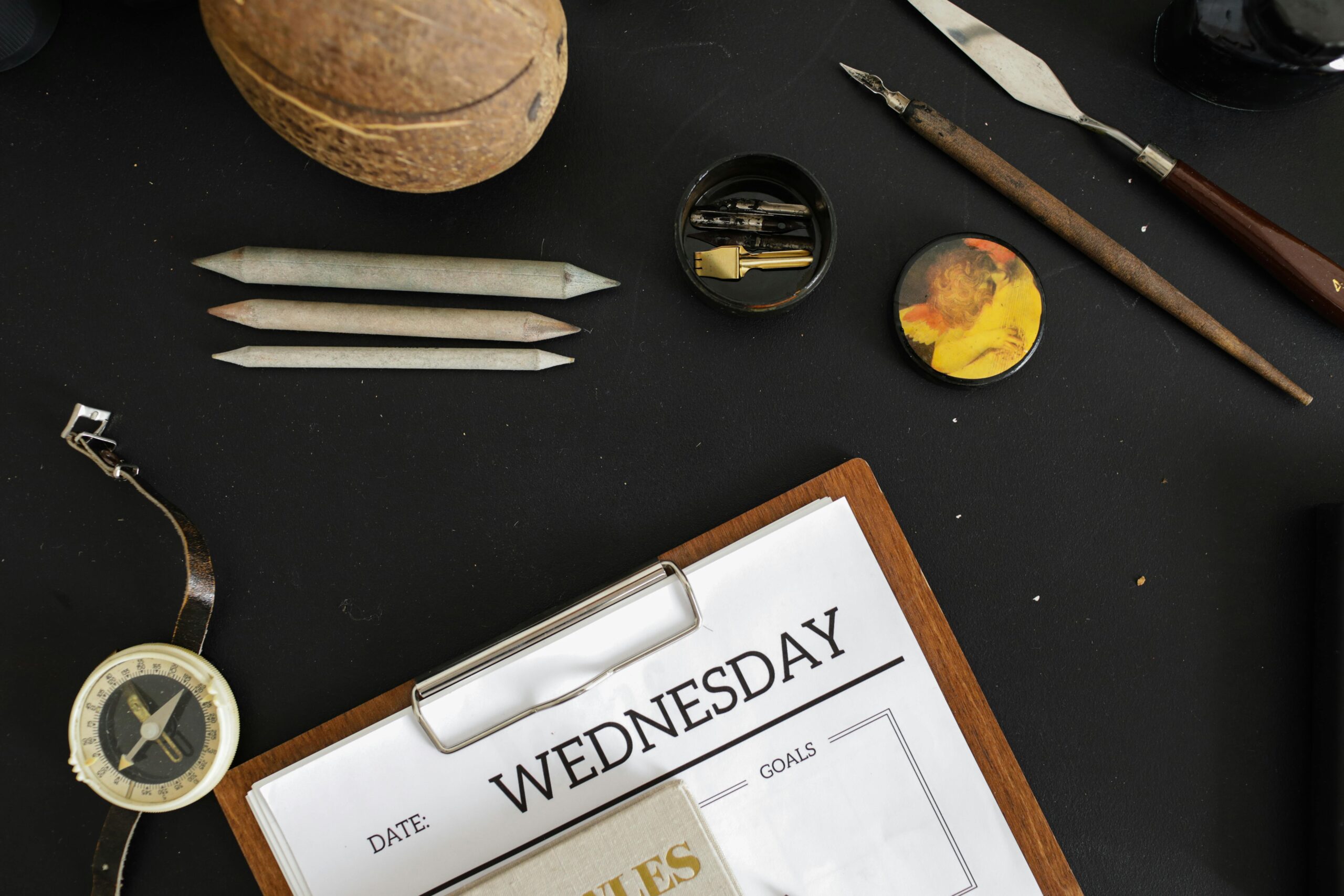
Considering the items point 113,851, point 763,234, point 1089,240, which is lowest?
point 113,851

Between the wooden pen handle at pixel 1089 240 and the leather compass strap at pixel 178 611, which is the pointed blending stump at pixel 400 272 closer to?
→ the leather compass strap at pixel 178 611

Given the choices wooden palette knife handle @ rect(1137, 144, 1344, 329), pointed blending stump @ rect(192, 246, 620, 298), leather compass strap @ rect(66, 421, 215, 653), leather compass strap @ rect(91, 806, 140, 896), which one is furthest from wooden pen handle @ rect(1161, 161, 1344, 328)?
leather compass strap @ rect(91, 806, 140, 896)

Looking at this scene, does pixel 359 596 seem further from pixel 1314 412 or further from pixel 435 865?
pixel 1314 412

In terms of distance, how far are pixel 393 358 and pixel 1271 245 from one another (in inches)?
26.7

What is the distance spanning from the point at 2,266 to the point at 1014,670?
0.87 m

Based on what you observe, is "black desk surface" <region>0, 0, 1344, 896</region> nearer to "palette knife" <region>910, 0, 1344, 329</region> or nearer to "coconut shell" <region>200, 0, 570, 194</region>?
"palette knife" <region>910, 0, 1344, 329</region>

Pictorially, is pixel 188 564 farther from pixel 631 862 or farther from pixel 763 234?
pixel 763 234

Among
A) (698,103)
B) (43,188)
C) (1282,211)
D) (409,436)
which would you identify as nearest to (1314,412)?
(1282,211)

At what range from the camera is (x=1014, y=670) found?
612mm

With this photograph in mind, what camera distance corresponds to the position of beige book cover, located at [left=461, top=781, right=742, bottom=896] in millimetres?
544

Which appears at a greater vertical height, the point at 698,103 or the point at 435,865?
the point at 698,103

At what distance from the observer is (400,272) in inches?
23.9

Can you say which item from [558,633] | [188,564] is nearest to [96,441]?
[188,564]

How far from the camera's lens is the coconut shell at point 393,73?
423 mm
